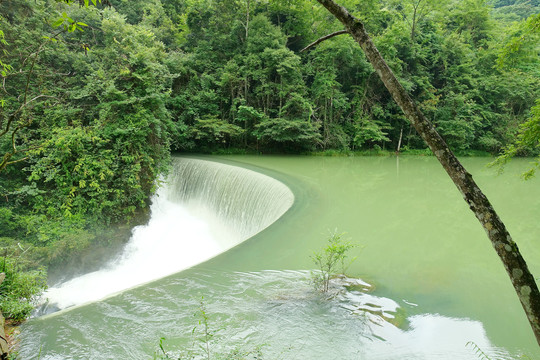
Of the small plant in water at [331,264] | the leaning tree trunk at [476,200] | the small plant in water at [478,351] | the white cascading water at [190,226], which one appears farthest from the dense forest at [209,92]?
the small plant in water at [478,351]

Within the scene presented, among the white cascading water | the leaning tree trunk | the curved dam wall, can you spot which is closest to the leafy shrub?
the white cascading water

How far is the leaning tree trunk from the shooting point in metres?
1.49

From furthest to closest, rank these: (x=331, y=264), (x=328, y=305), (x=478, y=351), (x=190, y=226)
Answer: (x=190, y=226) → (x=331, y=264) → (x=328, y=305) → (x=478, y=351)

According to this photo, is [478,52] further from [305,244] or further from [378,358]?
[378,358]

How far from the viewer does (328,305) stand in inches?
129

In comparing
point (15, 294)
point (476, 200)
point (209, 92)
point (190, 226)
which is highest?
point (209, 92)

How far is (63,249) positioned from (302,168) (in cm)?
703

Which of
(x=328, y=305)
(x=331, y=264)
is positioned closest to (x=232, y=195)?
(x=331, y=264)

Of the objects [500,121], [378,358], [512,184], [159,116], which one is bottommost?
[378,358]

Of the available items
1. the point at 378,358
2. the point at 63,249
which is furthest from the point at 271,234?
the point at 63,249

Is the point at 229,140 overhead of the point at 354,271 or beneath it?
overhead

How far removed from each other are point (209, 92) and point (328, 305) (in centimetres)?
1170

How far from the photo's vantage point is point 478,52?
644 inches

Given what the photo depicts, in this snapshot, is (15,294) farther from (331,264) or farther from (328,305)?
(331,264)
